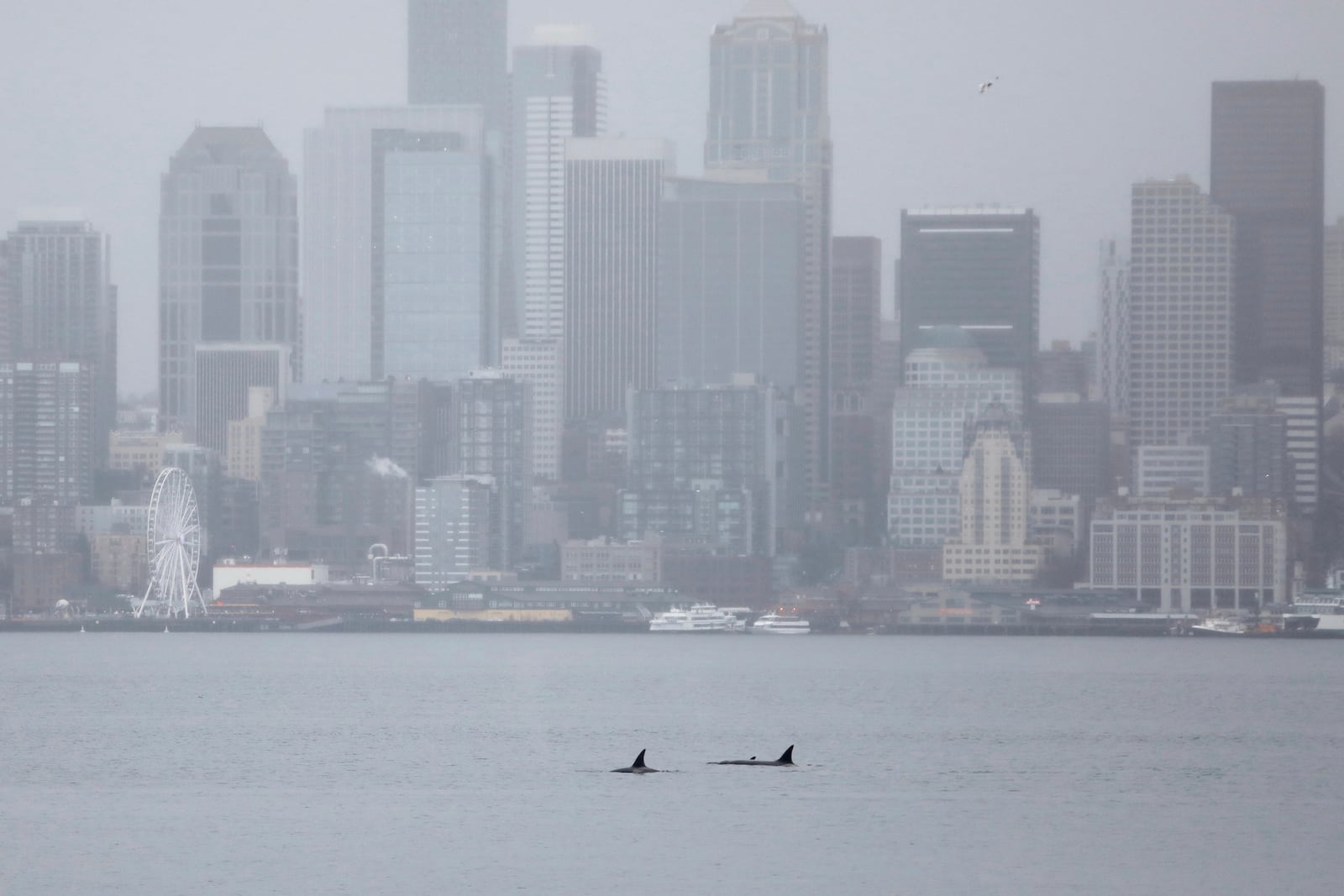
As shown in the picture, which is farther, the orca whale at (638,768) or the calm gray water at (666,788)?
the orca whale at (638,768)

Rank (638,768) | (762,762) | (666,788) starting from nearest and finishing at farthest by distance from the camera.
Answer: (666,788) → (638,768) → (762,762)

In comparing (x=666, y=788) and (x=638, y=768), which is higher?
(x=638, y=768)

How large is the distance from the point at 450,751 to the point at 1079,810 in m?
22.0

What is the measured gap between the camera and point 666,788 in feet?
218

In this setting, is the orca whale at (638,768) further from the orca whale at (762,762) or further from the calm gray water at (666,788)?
the orca whale at (762,762)

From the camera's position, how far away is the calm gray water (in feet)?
174

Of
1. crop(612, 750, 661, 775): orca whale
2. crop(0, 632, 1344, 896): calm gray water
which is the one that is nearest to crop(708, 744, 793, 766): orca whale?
crop(0, 632, 1344, 896): calm gray water

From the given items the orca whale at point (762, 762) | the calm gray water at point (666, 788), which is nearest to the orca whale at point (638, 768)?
the calm gray water at point (666, 788)

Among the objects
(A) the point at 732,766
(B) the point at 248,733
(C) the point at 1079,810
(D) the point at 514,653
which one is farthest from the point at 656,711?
(D) the point at 514,653

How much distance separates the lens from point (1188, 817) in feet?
206

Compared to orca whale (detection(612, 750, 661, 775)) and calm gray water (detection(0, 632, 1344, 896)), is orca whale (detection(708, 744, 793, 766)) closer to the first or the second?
calm gray water (detection(0, 632, 1344, 896))

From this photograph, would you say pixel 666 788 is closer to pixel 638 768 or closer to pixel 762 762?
pixel 638 768

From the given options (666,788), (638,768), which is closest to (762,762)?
(638,768)

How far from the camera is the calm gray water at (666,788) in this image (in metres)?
52.9
